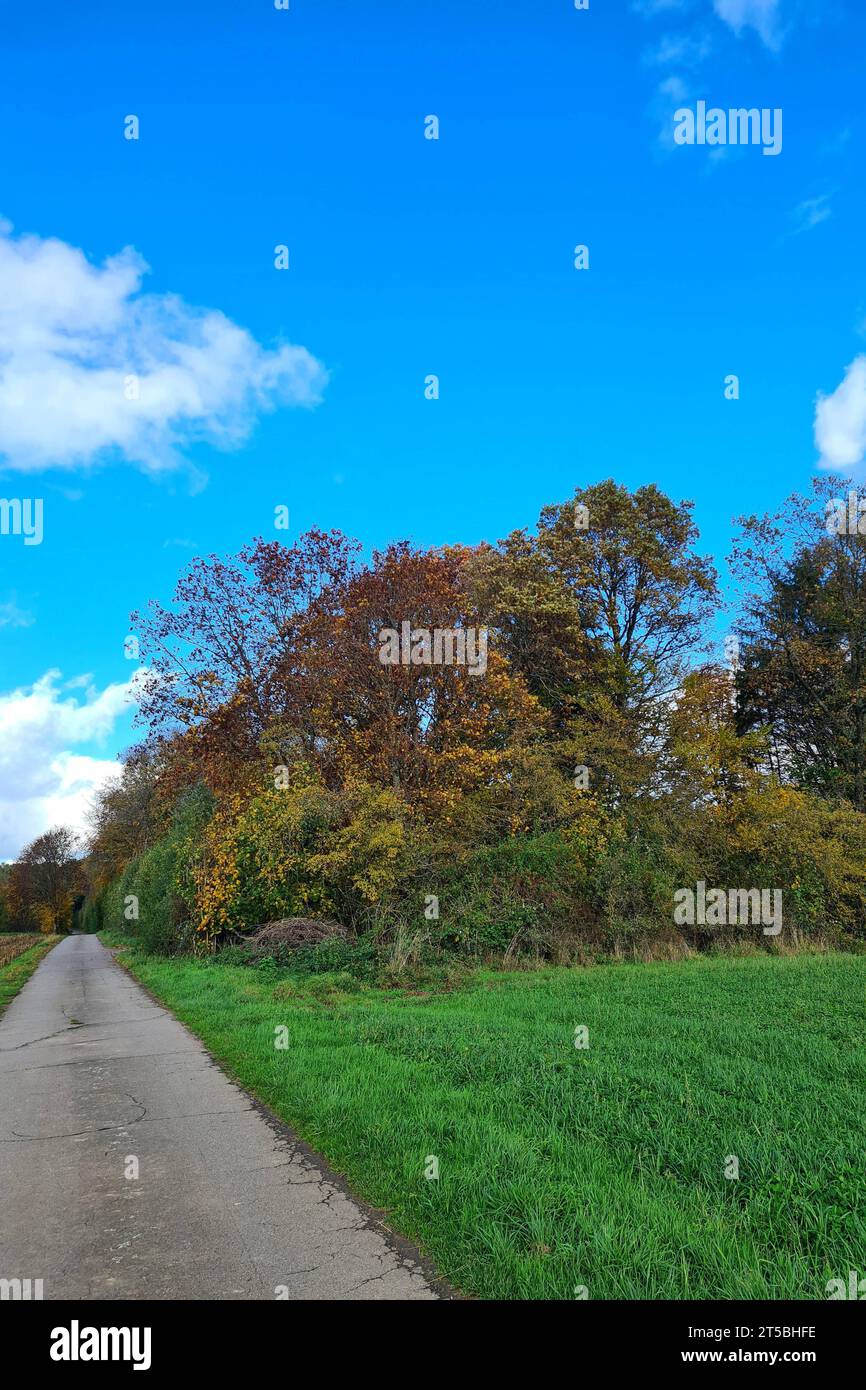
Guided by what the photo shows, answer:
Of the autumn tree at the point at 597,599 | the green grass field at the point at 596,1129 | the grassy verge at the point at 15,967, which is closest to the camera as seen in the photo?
the green grass field at the point at 596,1129

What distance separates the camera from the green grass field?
3.96 meters

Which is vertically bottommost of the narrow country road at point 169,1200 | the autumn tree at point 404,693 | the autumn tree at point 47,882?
the autumn tree at point 47,882

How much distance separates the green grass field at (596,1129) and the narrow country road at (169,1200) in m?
0.32

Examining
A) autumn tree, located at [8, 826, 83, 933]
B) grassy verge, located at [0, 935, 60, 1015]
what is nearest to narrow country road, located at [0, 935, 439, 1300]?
grassy verge, located at [0, 935, 60, 1015]

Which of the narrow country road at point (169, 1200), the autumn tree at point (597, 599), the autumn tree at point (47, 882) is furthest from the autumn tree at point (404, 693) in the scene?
the autumn tree at point (47, 882)

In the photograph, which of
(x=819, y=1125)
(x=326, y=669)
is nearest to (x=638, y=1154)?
(x=819, y=1125)

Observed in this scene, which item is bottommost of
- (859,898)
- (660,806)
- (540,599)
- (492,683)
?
(859,898)

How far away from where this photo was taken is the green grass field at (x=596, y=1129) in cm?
396

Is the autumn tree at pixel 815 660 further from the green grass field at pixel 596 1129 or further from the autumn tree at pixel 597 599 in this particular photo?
the green grass field at pixel 596 1129

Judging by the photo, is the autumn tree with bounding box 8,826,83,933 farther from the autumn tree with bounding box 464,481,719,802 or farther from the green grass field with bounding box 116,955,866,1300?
the green grass field with bounding box 116,955,866,1300

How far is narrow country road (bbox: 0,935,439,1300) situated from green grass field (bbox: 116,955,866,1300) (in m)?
0.32
